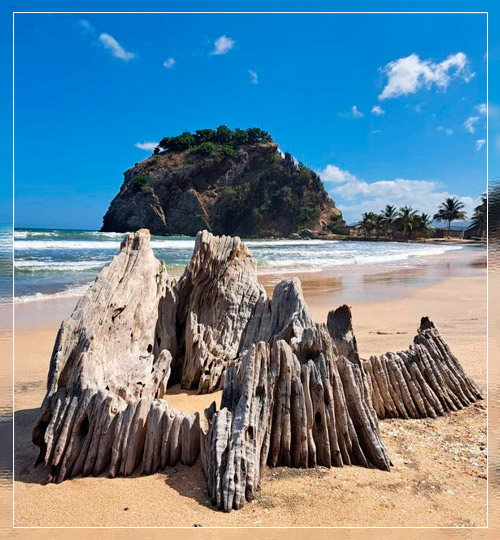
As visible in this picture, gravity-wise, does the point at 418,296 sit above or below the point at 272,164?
below

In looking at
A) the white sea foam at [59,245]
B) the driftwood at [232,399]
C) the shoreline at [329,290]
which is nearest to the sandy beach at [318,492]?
the driftwood at [232,399]

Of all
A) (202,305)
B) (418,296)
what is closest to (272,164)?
(418,296)

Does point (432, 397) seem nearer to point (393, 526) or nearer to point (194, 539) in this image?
point (393, 526)

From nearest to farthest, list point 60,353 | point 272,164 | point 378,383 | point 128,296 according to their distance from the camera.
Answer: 1. point 60,353
2. point 378,383
3. point 128,296
4. point 272,164

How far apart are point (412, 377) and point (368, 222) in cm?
9205

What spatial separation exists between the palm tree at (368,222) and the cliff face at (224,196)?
34.2ft

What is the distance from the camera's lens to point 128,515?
287 centimetres

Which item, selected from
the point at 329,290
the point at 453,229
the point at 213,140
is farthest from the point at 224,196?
the point at 329,290

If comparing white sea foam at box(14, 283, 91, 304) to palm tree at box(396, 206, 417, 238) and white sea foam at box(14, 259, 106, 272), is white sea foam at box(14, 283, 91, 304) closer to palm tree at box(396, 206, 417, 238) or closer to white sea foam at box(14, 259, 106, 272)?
white sea foam at box(14, 259, 106, 272)

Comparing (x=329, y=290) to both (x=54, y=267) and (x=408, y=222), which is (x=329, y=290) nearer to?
(x=54, y=267)

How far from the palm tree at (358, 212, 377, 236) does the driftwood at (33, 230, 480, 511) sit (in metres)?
91.0

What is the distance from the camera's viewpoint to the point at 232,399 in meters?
3.49

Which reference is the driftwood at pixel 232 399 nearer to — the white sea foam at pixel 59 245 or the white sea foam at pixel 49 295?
the white sea foam at pixel 49 295

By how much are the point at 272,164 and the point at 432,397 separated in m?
109
